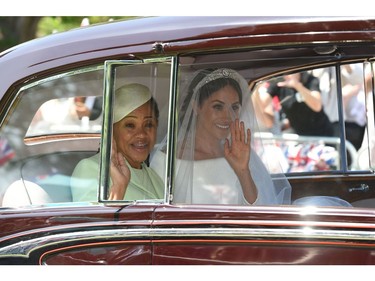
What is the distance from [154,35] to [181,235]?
773mm

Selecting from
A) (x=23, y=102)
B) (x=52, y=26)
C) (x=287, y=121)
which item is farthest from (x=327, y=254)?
(x=52, y=26)

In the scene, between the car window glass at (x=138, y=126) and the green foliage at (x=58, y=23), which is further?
the green foliage at (x=58, y=23)

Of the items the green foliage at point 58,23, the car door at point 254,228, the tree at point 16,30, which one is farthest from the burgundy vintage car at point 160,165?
the tree at point 16,30

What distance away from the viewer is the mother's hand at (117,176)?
11.0 ft

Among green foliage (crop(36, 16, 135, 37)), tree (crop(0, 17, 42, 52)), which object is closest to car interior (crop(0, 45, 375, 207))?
green foliage (crop(36, 16, 135, 37))

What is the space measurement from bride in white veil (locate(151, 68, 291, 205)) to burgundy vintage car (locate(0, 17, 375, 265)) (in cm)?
7

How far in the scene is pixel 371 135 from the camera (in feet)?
15.3

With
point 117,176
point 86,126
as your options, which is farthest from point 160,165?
point 86,126

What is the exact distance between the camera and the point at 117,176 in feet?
11.1

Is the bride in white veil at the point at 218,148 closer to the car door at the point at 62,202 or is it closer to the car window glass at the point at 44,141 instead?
the car door at the point at 62,202

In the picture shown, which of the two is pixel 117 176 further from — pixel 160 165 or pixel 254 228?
pixel 254 228

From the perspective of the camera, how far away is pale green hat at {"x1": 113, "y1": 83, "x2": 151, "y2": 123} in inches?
133

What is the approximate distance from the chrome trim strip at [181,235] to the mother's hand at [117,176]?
187mm
